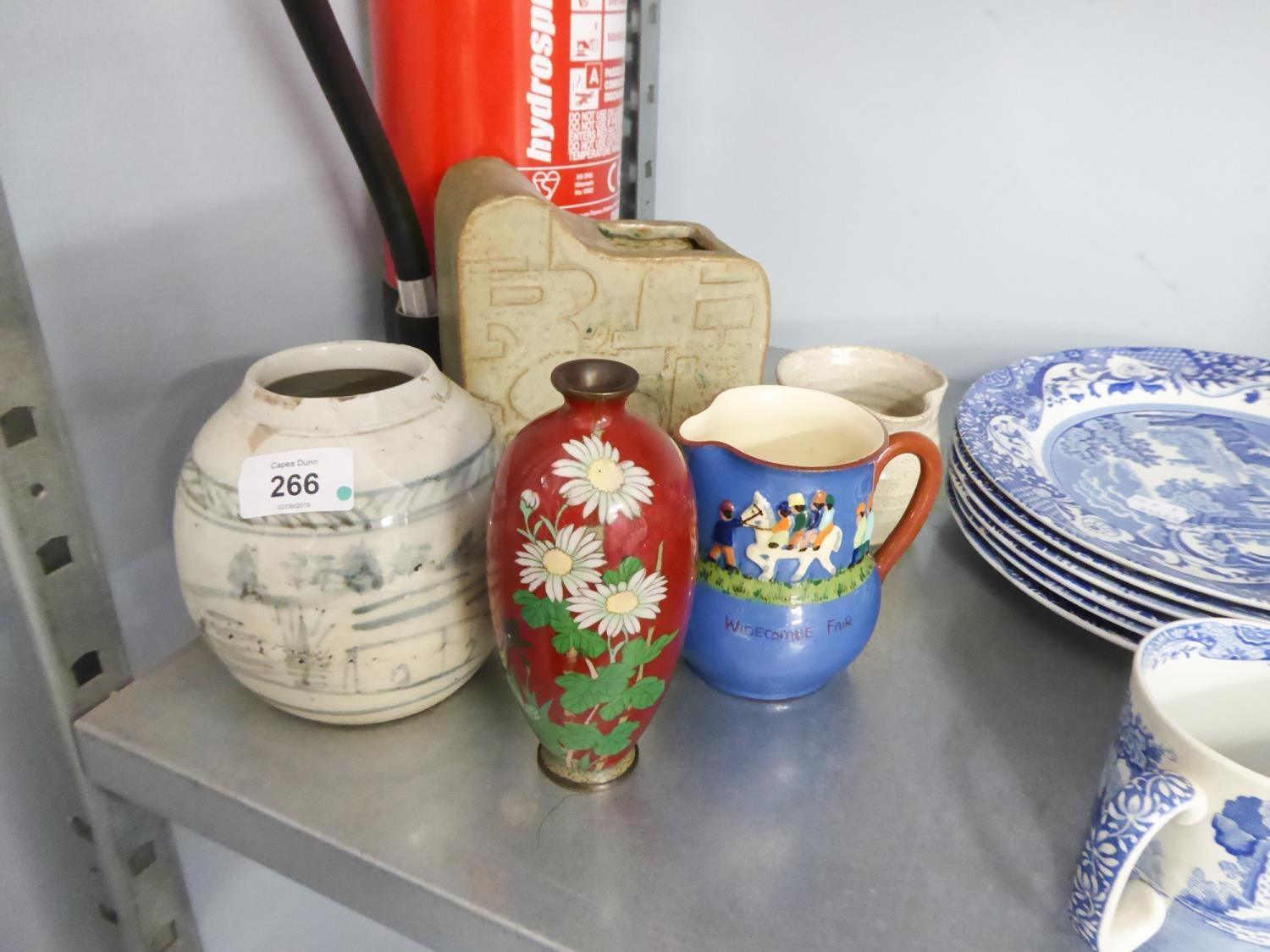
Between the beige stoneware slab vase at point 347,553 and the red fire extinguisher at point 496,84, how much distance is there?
216mm

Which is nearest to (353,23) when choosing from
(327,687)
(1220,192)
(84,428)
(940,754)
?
(84,428)

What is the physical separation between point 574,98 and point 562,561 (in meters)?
0.35

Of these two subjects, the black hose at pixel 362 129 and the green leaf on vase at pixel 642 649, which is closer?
the green leaf on vase at pixel 642 649

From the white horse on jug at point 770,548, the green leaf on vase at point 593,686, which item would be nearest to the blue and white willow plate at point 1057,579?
the white horse on jug at point 770,548

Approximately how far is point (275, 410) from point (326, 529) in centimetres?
6

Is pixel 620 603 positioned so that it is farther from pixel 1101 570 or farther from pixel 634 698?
pixel 1101 570

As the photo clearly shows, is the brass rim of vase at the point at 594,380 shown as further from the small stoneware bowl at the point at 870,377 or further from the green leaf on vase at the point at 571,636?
the small stoneware bowl at the point at 870,377

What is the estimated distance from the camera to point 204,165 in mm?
523

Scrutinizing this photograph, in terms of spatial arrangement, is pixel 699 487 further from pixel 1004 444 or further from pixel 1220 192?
pixel 1220 192

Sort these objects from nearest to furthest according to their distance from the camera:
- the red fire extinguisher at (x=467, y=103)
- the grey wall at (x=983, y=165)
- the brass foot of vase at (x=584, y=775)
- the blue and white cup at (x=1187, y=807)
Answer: the blue and white cup at (x=1187, y=807)
the brass foot of vase at (x=584, y=775)
the red fire extinguisher at (x=467, y=103)
the grey wall at (x=983, y=165)

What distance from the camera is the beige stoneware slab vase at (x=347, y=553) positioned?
0.37m

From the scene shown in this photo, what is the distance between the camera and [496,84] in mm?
555

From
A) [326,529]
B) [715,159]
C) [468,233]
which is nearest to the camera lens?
[326,529]

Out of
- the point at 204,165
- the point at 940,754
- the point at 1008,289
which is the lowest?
the point at 940,754
